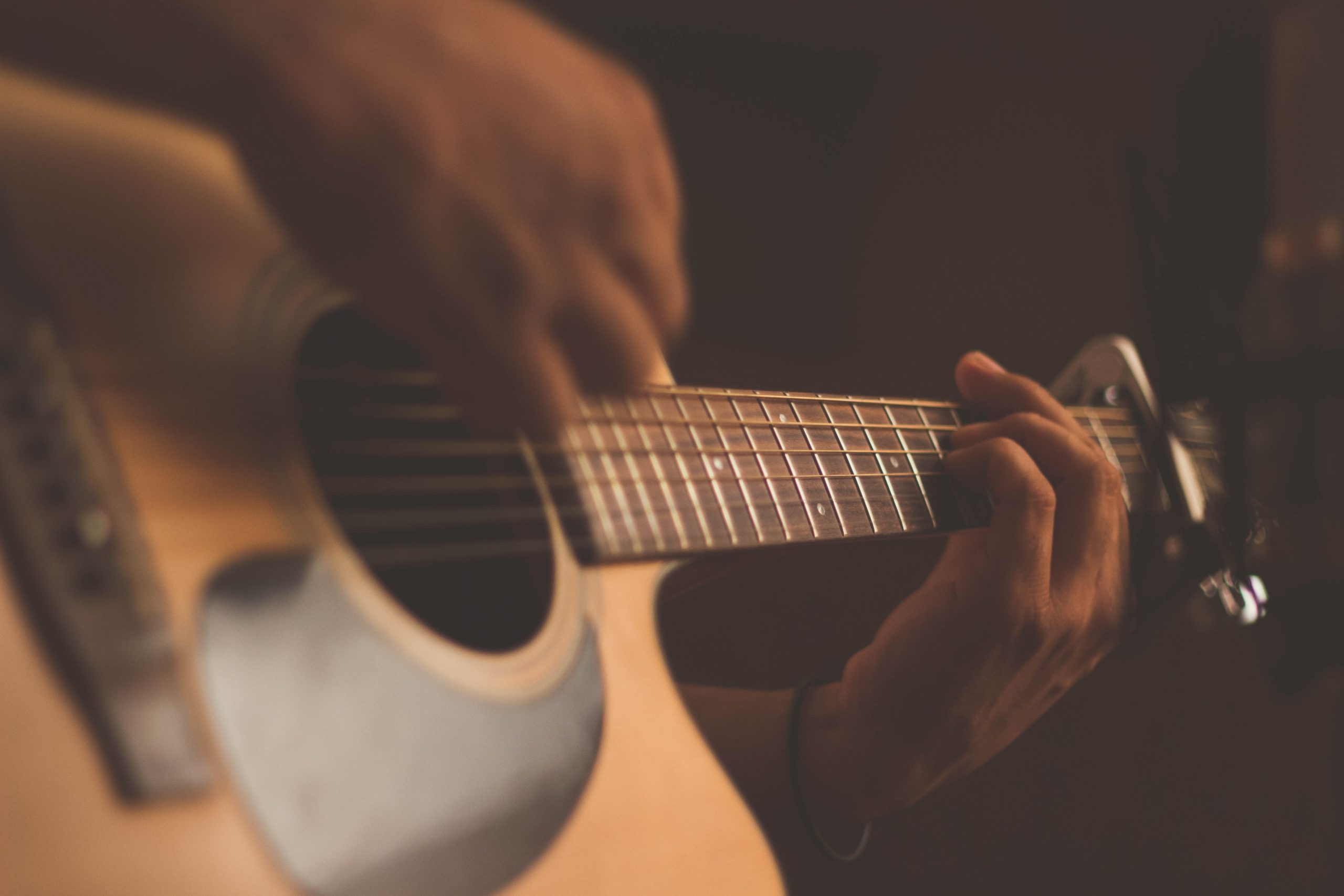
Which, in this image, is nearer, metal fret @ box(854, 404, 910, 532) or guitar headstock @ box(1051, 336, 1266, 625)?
metal fret @ box(854, 404, 910, 532)

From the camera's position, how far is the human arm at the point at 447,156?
23cm

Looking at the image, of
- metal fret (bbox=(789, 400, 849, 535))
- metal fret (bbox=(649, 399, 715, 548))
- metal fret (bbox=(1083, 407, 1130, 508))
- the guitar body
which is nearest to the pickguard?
the guitar body

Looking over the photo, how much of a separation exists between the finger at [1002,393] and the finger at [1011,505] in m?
0.06

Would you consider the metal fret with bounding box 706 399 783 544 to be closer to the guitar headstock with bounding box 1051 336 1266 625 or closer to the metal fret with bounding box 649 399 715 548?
the metal fret with bounding box 649 399 715 548

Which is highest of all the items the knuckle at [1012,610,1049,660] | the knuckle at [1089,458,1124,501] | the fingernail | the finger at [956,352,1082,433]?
the fingernail

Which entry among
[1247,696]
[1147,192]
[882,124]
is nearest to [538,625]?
[882,124]

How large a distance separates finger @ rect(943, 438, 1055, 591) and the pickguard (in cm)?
35

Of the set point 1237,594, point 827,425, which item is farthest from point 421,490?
point 1237,594

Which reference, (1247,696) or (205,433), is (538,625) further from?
(1247,696)

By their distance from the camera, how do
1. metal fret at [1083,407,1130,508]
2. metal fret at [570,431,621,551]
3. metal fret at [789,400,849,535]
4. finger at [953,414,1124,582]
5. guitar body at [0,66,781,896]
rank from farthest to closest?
metal fret at [1083,407,1130,508] < finger at [953,414,1124,582] < metal fret at [789,400,849,535] < metal fret at [570,431,621,551] < guitar body at [0,66,781,896]

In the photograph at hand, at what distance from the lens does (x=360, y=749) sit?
29 cm

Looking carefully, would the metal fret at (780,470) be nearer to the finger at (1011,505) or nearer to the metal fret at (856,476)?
the metal fret at (856,476)

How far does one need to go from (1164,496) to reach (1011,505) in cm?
27

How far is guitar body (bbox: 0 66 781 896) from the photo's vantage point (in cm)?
22
